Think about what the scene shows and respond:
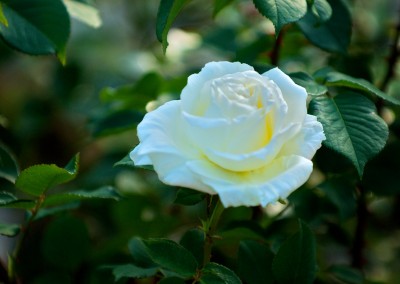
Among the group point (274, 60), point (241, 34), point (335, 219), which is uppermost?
point (274, 60)

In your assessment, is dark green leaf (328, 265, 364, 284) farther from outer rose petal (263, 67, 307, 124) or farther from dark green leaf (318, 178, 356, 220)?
outer rose petal (263, 67, 307, 124)

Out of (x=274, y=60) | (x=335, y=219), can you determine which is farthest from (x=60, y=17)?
(x=335, y=219)

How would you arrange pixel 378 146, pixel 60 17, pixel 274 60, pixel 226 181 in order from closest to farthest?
pixel 226 181 < pixel 378 146 < pixel 60 17 < pixel 274 60

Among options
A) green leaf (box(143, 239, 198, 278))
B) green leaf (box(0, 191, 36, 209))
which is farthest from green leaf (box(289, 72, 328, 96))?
green leaf (box(0, 191, 36, 209))

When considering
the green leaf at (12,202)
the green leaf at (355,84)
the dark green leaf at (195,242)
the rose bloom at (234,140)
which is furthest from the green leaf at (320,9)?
the green leaf at (12,202)

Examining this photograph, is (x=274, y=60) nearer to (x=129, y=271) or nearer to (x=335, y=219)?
(x=335, y=219)

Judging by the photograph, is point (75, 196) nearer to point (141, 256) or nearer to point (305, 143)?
point (141, 256)

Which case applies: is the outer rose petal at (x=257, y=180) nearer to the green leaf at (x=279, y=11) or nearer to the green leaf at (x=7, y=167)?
the green leaf at (x=279, y=11)
